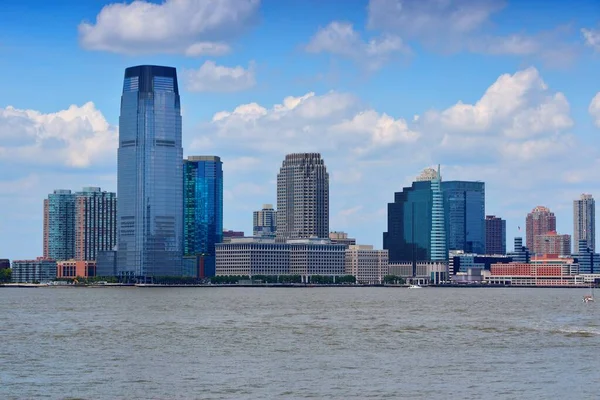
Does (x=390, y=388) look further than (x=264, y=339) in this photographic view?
No

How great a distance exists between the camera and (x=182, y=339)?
339 feet

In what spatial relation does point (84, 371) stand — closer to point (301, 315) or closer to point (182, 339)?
point (182, 339)

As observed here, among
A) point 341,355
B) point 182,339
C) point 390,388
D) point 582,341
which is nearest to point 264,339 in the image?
point 182,339

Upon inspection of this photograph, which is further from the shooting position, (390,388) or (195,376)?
(195,376)

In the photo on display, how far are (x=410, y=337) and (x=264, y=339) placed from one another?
1284cm

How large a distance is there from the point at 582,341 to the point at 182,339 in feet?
108

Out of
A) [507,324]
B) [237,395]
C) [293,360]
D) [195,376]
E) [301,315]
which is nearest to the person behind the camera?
[237,395]

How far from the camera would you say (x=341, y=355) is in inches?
3445

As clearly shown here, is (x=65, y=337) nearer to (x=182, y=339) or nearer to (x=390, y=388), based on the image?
(x=182, y=339)

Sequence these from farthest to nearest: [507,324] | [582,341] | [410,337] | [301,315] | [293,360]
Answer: [301,315], [507,324], [410,337], [582,341], [293,360]

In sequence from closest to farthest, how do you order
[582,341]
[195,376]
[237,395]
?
1. [237,395]
2. [195,376]
3. [582,341]

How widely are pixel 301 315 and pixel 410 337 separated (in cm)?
4376

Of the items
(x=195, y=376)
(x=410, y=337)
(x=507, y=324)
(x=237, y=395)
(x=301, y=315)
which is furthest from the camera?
(x=301, y=315)

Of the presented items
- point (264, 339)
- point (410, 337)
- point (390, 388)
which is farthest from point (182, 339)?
point (390, 388)
